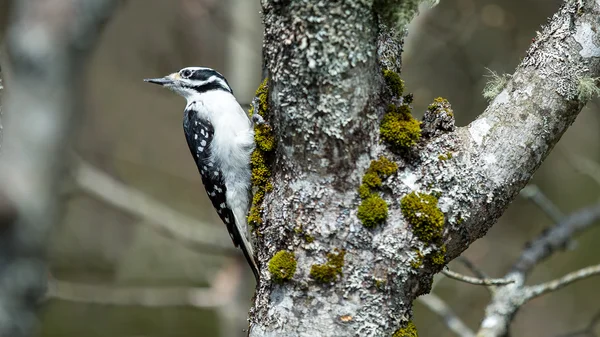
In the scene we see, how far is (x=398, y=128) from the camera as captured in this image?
1781mm

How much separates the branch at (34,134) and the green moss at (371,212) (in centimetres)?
85

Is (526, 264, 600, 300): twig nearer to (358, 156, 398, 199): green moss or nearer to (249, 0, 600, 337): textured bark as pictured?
(249, 0, 600, 337): textured bark

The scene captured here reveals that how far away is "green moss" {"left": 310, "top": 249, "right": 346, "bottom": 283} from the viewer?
1.72 m

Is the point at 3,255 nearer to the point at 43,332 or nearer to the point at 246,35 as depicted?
the point at 246,35

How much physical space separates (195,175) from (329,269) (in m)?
5.87

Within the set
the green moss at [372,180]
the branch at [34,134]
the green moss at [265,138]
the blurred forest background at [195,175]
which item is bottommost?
the branch at [34,134]

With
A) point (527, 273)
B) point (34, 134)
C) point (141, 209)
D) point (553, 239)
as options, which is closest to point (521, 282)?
point (527, 273)

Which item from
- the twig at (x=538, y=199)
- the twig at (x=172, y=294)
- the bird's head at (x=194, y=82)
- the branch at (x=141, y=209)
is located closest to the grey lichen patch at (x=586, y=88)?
the twig at (x=538, y=199)

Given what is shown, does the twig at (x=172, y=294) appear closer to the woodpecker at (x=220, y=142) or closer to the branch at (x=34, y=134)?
the woodpecker at (x=220, y=142)

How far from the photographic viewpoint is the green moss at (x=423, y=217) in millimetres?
1751

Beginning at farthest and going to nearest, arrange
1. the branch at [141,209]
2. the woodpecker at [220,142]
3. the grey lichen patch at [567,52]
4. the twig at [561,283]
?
the branch at [141,209] → the woodpecker at [220,142] → the twig at [561,283] → the grey lichen patch at [567,52]

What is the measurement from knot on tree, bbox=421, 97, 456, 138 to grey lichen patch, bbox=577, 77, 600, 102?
0.35 metres

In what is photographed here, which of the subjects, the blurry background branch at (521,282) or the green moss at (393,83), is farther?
the blurry background branch at (521,282)

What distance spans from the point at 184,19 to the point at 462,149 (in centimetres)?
483
